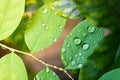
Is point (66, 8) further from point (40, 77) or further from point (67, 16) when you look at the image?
point (40, 77)

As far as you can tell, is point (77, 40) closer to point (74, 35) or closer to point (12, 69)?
point (74, 35)

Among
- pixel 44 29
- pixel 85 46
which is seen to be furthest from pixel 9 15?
pixel 85 46

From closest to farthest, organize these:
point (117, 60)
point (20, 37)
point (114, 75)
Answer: point (114, 75) → point (117, 60) → point (20, 37)

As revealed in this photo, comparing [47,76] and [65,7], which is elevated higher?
[65,7]

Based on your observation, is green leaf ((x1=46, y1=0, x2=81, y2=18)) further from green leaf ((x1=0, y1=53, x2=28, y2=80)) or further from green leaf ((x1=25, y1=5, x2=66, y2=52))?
green leaf ((x1=0, y1=53, x2=28, y2=80))

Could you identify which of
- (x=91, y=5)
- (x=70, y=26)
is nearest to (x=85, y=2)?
(x=91, y=5)

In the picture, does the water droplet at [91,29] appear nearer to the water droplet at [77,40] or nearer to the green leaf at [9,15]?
the water droplet at [77,40]
